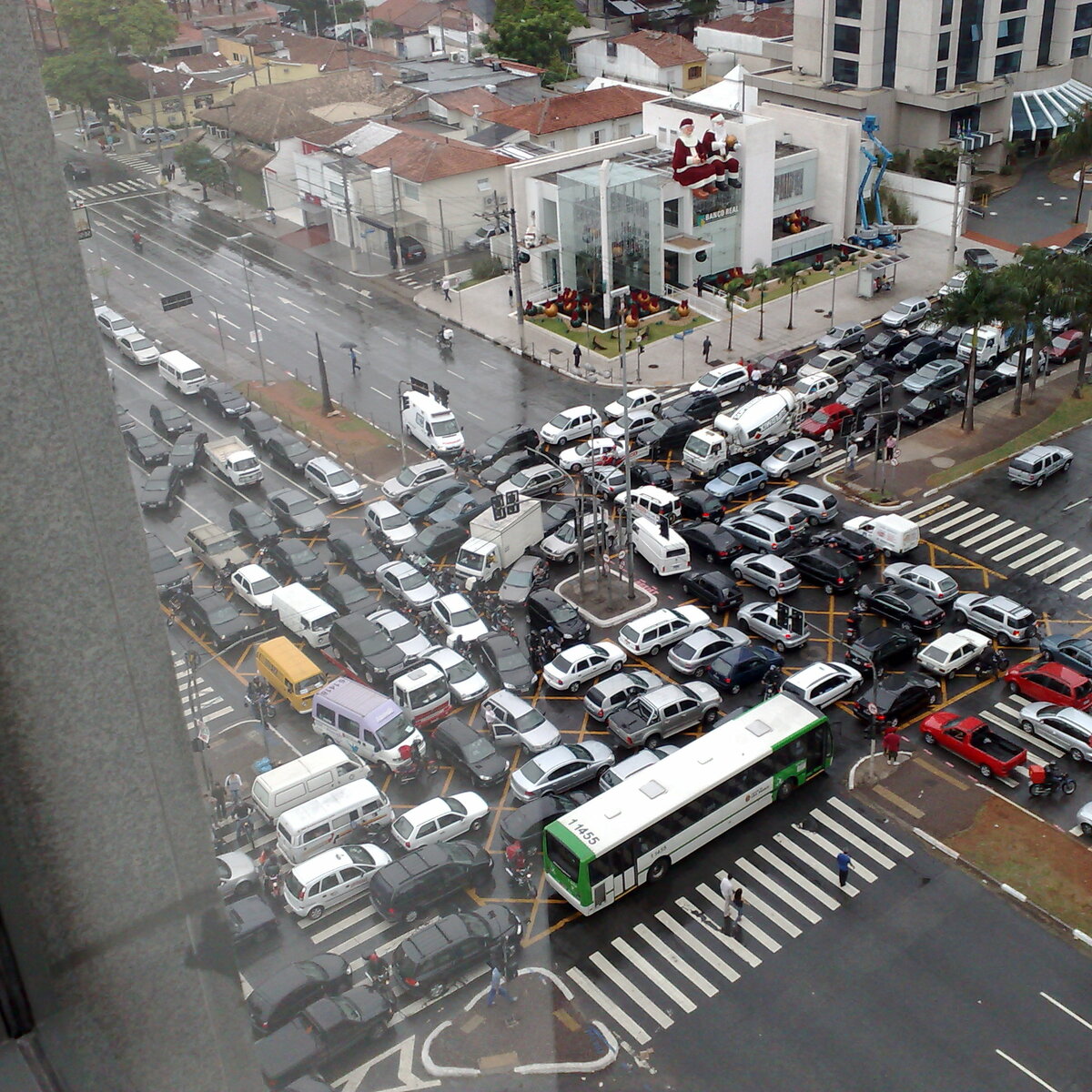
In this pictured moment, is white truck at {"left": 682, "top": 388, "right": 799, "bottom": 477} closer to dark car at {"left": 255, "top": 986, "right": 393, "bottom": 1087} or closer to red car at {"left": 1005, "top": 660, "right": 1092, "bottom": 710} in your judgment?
red car at {"left": 1005, "top": 660, "right": 1092, "bottom": 710}

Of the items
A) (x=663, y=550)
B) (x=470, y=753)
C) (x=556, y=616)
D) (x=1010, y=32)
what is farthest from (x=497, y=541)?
(x=1010, y=32)

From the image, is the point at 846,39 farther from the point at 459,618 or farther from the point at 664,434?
the point at 459,618

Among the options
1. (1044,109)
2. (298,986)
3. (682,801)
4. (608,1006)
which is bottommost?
(608,1006)

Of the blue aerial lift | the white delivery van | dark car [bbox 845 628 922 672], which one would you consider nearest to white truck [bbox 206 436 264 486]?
the white delivery van

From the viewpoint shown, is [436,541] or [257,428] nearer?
[436,541]

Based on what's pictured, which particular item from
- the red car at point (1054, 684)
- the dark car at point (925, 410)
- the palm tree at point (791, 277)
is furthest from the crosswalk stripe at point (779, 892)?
the palm tree at point (791, 277)

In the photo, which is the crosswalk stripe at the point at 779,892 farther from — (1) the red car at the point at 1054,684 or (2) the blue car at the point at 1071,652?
(2) the blue car at the point at 1071,652

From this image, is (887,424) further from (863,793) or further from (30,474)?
(30,474)
